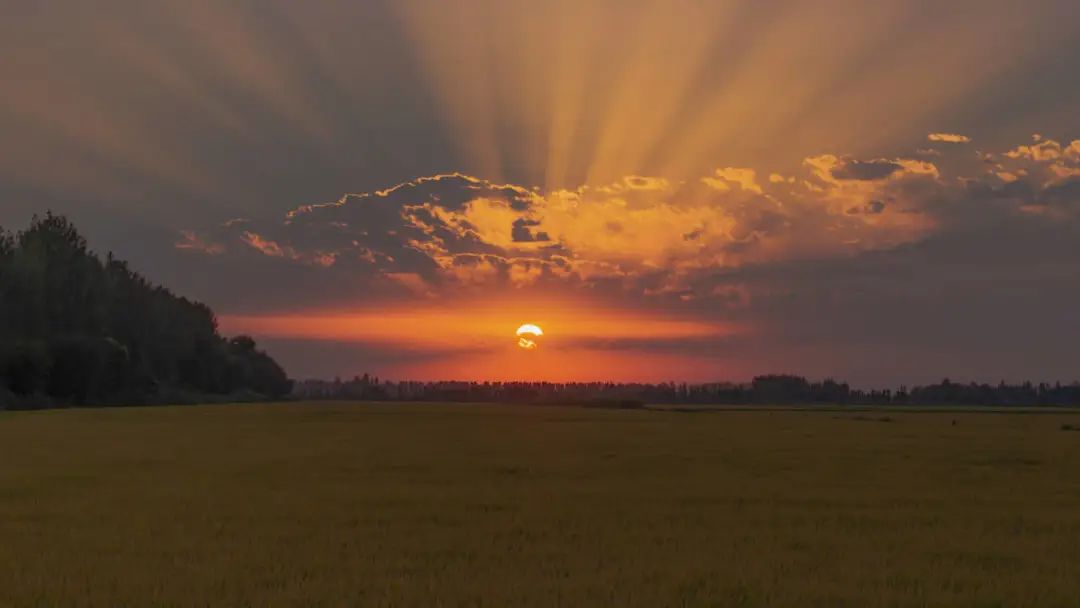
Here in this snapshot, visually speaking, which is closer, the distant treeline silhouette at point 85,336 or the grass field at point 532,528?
the grass field at point 532,528

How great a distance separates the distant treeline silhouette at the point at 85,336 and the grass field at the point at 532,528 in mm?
65050

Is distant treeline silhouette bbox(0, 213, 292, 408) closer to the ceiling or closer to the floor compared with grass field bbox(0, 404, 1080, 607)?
closer to the ceiling

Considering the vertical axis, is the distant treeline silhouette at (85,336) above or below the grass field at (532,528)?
above

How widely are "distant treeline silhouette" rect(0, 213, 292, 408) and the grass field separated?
213 ft

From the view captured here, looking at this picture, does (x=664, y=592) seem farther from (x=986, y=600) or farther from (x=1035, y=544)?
(x=1035, y=544)

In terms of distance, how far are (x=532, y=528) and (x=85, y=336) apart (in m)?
99.0

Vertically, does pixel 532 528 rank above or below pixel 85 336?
below

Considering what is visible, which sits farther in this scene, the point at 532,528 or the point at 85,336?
the point at 85,336

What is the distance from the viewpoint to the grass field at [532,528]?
38.4ft

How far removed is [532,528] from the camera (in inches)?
651

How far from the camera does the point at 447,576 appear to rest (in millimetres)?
12430

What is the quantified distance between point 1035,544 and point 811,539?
351 cm

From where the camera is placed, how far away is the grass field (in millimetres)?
11703

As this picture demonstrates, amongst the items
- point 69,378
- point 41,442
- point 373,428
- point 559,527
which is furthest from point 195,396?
point 559,527
